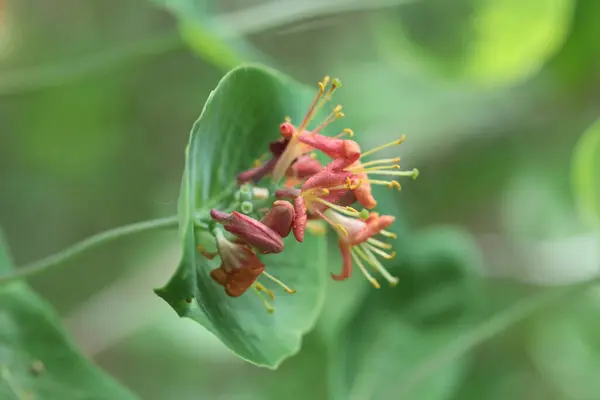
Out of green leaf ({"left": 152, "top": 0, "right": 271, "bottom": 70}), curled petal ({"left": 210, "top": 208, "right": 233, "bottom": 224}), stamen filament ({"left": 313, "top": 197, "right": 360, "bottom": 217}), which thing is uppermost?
green leaf ({"left": 152, "top": 0, "right": 271, "bottom": 70})

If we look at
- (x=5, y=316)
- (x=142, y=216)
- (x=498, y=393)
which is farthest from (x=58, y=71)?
(x=498, y=393)

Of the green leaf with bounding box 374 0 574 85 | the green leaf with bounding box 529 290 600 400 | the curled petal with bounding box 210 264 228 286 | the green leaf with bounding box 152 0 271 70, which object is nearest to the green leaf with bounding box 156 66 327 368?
the curled petal with bounding box 210 264 228 286

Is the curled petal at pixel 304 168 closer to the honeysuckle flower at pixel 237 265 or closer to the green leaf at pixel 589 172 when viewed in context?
the honeysuckle flower at pixel 237 265

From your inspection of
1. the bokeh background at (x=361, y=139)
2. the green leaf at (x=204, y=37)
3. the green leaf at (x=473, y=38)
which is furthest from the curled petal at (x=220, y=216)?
the green leaf at (x=473, y=38)

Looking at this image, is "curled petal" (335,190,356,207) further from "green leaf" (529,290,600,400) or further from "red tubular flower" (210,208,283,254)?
"green leaf" (529,290,600,400)

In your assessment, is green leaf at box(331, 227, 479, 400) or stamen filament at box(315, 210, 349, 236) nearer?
stamen filament at box(315, 210, 349, 236)

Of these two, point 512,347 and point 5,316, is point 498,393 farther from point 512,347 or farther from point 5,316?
point 5,316
